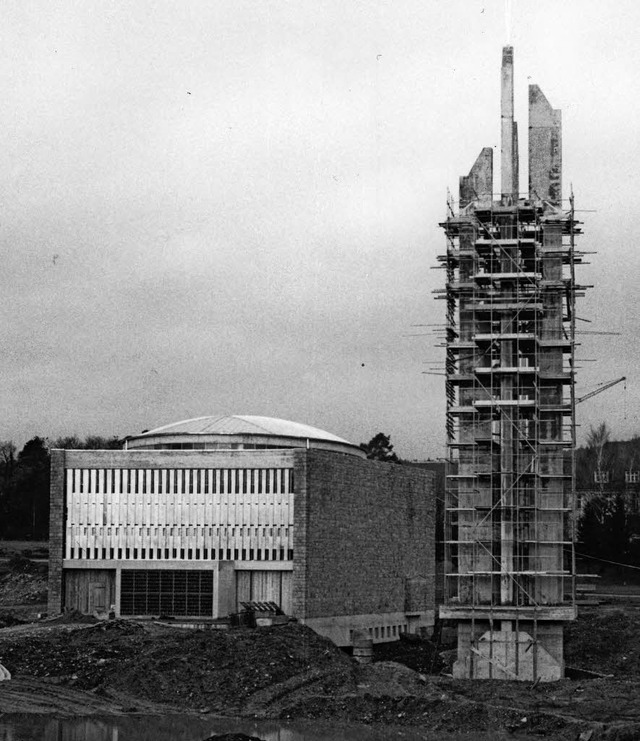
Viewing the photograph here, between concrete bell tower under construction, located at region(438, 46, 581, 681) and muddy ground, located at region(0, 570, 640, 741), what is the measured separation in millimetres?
4000

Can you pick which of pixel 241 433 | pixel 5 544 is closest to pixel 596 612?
pixel 241 433

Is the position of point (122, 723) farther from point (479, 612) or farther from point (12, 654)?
point (479, 612)

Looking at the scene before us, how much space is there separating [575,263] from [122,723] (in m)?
32.9

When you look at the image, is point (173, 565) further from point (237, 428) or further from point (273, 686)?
point (273, 686)

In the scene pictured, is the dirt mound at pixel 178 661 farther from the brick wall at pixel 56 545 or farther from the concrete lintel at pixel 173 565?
the brick wall at pixel 56 545

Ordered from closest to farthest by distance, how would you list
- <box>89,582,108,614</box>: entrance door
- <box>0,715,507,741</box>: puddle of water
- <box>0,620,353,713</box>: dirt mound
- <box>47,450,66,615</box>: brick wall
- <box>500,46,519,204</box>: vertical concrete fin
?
<box>0,715,507,741</box>: puddle of water, <box>0,620,353,713</box>: dirt mound, <box>500,46,519,204</box>: vertical concrete fin, <box>89,582,108,614</box>: entrance door, <box>47,450,66,615</box>: brick wall

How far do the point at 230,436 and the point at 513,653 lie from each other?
26339mm

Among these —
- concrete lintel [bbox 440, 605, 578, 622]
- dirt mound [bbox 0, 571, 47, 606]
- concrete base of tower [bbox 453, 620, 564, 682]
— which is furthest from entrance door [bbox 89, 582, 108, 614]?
concrete base of tower [bbox 453, 620, 564, 682]

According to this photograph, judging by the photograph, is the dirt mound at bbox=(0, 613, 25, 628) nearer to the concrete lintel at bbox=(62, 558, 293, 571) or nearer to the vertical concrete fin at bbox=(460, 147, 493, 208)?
the concrete lintel at bbox=(62, 558, 293, 571)

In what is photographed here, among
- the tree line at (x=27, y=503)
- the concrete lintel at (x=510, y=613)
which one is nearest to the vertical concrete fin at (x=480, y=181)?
the concrete lintel at (x=510, y=613)

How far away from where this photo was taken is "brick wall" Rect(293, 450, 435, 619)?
83438 mm

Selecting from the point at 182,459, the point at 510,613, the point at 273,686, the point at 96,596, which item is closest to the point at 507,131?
the point at 510,613

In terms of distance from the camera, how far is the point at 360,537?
295 ft

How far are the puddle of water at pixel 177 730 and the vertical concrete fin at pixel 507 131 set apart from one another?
97.8 feet
